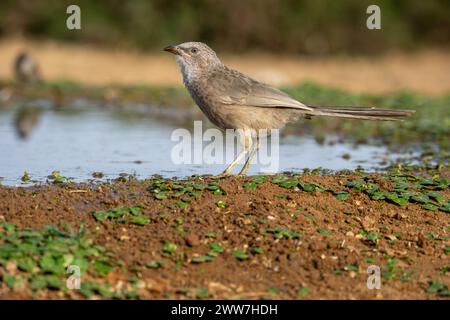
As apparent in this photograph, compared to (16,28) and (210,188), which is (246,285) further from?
(16,28)

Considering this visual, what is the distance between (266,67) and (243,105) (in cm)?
1343

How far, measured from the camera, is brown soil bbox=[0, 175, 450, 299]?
208 inches

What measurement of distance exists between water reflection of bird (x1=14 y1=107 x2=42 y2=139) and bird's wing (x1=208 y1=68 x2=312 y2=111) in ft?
11.9

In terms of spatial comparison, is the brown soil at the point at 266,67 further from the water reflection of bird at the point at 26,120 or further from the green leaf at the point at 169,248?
the green leaf at the point at 169,248

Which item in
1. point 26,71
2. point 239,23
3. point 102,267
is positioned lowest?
point 102,267

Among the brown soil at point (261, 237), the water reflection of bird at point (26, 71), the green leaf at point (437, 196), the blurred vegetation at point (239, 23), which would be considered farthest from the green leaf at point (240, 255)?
the blurred vegetation at point (239, 23)

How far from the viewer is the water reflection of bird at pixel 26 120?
1054cm

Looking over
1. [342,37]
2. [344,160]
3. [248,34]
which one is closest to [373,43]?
[342,37]

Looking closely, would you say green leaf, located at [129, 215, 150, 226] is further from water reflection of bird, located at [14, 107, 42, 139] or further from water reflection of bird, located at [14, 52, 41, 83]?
water reflection of bird, located at [14, 52, 41, 83]

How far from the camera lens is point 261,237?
5793 millimetres

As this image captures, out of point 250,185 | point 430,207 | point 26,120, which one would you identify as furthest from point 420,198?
point 26,120

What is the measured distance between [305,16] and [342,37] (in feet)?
4.20

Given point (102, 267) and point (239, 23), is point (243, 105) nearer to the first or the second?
point (102, 267)

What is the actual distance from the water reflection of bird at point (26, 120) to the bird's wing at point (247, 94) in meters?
3.63
